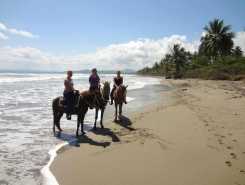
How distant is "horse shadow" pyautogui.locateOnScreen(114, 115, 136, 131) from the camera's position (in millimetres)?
10812

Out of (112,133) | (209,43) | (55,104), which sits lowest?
(112,133)

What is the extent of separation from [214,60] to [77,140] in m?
63.6

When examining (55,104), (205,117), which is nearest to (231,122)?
(205,117)

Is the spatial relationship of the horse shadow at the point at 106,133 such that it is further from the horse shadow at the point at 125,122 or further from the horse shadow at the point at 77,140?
the horse shadow at the point at 125,122

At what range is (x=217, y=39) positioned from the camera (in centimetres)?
6281

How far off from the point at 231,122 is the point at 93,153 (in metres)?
5.99

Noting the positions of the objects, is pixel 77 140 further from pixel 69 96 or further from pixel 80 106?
pixel 69 96

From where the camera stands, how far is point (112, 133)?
32.3 ft

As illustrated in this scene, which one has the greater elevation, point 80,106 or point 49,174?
point 80,106

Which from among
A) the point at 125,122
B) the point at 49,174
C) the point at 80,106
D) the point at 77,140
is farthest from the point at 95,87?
the point at 49,174

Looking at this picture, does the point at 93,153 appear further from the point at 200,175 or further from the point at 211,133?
the point at 211,133

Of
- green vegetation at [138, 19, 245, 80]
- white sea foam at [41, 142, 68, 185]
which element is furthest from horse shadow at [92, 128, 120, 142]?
green vegetation at [138, 19, 245, 80]

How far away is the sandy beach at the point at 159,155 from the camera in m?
5.54

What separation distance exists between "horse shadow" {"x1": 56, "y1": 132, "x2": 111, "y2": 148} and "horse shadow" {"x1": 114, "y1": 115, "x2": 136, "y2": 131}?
1.99 meters
